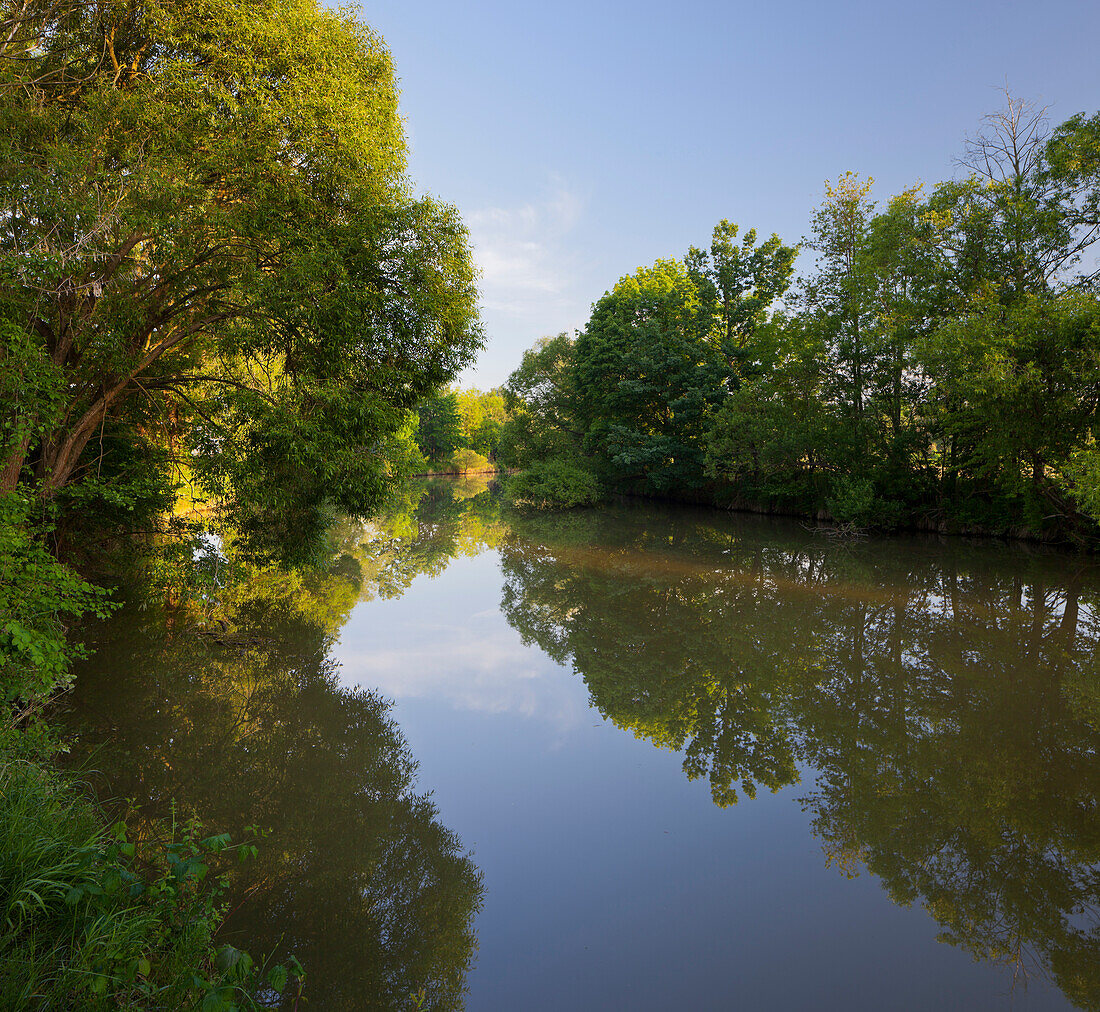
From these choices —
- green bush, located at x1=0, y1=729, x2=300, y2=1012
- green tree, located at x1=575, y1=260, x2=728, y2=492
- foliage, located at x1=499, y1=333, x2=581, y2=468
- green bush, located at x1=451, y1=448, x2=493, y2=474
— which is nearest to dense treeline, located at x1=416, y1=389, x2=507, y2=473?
green bush, located at x1=451, y1=448, x2=493, y2=474

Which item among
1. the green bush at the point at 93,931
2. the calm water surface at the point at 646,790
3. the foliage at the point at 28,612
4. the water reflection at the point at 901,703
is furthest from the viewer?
the foliage at the point at 28,612

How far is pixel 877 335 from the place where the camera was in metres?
21.1

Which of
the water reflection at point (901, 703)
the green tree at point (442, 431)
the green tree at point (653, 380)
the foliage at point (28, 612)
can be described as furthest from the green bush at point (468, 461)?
the foliage at point (28, 612)

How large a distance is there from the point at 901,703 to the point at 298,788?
21.4 feet

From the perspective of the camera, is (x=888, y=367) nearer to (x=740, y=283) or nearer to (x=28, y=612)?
(x=740, y=283)

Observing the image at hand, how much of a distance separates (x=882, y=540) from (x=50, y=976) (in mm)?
22200

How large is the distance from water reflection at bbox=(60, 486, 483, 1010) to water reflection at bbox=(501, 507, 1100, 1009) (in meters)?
2.72

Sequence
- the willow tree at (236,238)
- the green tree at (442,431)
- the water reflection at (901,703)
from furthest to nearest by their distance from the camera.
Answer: the green tree at (442,431) → the willow tree at (236,238) → the water reflection at (901,703)

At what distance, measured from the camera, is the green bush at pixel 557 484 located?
1335 inches

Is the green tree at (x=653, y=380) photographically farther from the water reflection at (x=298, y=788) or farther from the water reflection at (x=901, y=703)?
the water reflection at (x=298, y=788)

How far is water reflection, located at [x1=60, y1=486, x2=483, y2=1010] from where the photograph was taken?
3590 millimetres

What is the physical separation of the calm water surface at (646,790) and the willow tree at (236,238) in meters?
3.03

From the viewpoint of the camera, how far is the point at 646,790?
562cm

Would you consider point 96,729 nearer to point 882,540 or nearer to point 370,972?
point 370,972
